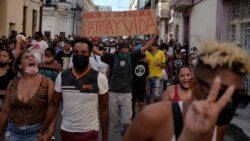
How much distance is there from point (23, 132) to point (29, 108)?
232 mm

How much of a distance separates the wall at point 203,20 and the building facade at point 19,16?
341 inches

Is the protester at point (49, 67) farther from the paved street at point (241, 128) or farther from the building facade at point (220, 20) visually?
the building facade at point (220, 20)

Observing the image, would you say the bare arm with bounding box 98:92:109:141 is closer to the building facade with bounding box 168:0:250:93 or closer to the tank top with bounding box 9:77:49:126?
the tank top with bounding box 9:77:49:126

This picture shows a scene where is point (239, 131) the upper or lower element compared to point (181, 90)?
lower

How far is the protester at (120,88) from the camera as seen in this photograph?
25.2ft

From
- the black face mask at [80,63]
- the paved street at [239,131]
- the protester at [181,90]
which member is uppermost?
the black face mask at [80,63]

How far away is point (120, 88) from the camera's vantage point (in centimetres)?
774

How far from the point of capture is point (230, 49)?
→ 2.17 metres

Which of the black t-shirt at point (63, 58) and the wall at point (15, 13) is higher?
the wall at point (15, 13)

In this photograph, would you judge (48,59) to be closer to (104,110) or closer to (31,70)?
(31,70)

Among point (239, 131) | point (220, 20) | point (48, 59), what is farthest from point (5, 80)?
point (220, 20)

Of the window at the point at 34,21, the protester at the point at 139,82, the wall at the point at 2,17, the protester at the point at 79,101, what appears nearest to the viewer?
the protester at the point at 79,101

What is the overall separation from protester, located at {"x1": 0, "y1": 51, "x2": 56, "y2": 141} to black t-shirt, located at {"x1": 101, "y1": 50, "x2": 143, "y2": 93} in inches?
110

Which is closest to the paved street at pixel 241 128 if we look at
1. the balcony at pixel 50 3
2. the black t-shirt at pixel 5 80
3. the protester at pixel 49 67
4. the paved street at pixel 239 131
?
the paved street at pixel 239 131
